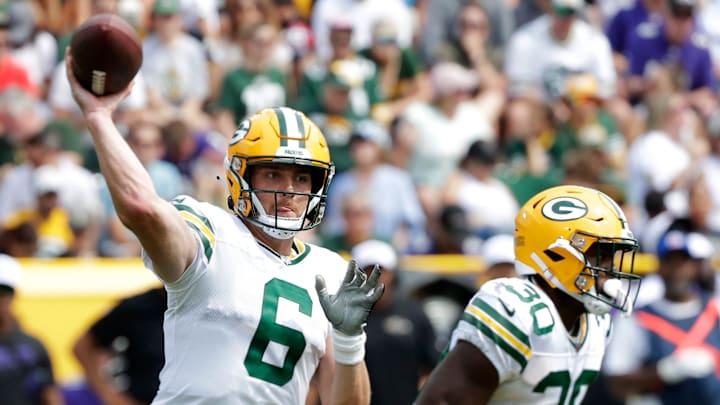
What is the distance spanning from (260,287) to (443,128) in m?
6.52

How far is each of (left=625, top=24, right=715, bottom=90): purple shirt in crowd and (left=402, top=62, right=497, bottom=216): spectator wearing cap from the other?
2161 millimetres

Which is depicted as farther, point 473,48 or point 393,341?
point 473,48

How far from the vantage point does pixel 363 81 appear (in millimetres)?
10828

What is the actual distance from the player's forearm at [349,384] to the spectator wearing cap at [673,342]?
3.99 m

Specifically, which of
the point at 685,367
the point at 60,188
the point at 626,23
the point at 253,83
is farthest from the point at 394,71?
the point at 685,367

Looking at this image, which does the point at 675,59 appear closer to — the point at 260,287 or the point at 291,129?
the point at 291,129

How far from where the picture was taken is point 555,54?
38.6 feet

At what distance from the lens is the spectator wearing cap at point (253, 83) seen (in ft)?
34.8

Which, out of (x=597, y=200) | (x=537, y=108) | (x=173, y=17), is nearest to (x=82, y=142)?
(x=173, y=17)

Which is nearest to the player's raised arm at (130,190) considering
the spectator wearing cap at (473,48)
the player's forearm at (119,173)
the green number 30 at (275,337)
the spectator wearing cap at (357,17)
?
the player's forearm at (119,173)

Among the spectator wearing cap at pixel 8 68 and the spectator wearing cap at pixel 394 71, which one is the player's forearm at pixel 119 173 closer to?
the spectator wearing cap at pixel 8 68

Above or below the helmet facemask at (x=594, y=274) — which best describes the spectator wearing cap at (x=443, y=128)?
below

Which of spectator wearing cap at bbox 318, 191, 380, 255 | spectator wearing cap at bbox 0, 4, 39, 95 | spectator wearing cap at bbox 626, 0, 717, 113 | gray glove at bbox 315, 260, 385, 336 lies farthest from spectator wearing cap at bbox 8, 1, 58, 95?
gray glove at bbox 315, 260, 385, 336

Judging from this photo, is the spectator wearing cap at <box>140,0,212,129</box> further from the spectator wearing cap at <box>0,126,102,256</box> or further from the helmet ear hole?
the helmet ear hole
